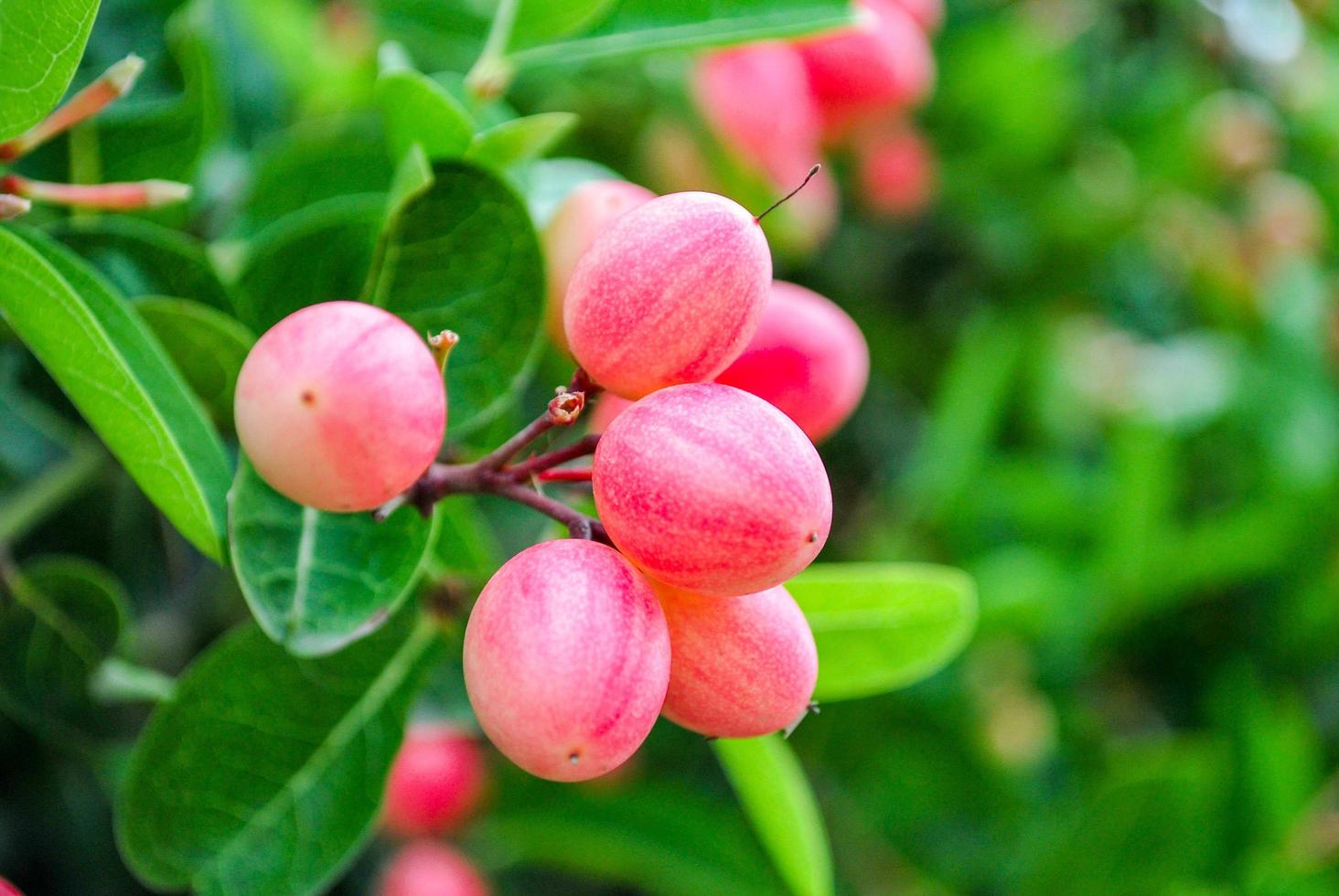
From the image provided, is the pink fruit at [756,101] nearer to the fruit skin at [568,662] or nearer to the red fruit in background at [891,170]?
the red fruit in background at [891,170]

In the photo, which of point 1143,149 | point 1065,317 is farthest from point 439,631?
point 1143,149

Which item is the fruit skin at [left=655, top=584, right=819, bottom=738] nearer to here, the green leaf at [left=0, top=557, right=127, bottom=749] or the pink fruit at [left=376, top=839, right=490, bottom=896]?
the green leaf at [left=0, top=557, right=127, bottom=749]

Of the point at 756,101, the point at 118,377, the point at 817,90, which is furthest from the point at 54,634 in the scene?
the point at 817,90

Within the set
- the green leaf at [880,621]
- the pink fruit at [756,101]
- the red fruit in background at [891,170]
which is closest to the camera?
the green leaf at [880,621]

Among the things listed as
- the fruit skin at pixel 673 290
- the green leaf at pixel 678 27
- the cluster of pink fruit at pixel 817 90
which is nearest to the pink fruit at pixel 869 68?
the cluster of pink fruit at pixel 817 90

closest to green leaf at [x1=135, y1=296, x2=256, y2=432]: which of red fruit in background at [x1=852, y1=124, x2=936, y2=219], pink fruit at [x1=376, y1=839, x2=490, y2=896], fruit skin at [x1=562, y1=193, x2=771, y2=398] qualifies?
fruit skin at [x1=562, y1=193, x2=771, y2=398]

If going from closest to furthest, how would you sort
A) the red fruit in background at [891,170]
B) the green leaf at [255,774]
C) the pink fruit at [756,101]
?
the green leaf at [255,774]
the pink fruit at [756,101]
the red fruit in background at [891,170]

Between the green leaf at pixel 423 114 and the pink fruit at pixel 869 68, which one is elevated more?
the green leaf at pixel 423 114

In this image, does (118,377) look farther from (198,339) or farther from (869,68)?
(869,68)
